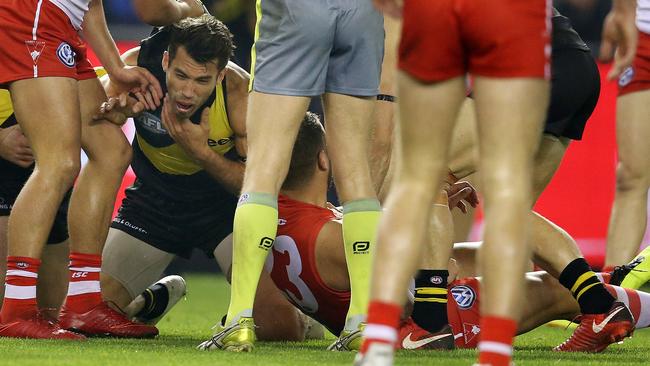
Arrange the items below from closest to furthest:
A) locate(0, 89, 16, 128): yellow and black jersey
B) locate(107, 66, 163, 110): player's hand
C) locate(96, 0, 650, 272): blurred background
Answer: locate(107, 66, 163, 110): player's hand, locate(0, 89, 16, 128): yellow and black jersey, locate(96, 0, 650, 272): blurred background

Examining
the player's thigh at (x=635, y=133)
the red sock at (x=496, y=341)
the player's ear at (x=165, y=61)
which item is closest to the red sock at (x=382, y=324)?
the red sock at (x=496, y=341)

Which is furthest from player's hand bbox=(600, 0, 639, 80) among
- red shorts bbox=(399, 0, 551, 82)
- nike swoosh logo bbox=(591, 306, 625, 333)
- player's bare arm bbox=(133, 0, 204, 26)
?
player's bare arm bbox=(133, 0, 204, 26)

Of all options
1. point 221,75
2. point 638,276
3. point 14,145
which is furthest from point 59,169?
point 638,276

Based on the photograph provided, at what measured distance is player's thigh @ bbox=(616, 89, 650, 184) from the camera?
643cm

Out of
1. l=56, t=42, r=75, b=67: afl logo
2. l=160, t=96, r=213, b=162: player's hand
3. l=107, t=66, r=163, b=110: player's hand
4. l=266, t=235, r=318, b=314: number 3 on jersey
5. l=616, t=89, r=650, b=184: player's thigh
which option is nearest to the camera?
l=266, t=235, r=318, b=314: number 3 on jersey

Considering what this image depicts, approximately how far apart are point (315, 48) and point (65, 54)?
1.07 m

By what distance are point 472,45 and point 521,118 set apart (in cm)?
23

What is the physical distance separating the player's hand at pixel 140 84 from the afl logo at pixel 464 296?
1487mm

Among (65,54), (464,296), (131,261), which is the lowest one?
(131,261)

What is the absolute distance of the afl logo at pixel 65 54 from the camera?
478 centimetres

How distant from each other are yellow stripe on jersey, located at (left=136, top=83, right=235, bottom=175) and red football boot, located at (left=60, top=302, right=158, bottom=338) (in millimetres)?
816

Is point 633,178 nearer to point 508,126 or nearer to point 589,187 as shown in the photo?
point 589,187

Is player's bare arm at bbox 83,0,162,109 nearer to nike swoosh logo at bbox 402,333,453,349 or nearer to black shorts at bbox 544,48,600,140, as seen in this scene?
nike swoosh logo at bbox 402,333,453,349

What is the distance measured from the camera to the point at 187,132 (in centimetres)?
504
